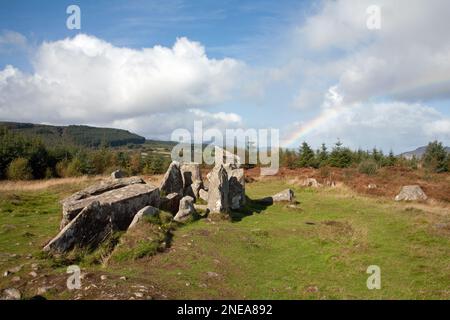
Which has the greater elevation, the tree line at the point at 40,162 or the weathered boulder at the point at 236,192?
the tree line at the point at 40,162

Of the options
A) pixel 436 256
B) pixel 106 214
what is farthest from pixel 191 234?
pixel 436 256

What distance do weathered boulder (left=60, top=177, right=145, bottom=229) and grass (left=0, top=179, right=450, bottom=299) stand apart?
127cm

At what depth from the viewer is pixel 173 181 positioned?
23.3 metres

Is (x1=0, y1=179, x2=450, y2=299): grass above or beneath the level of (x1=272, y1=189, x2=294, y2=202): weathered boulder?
beneath

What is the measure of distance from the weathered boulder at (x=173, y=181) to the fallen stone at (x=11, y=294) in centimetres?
1356

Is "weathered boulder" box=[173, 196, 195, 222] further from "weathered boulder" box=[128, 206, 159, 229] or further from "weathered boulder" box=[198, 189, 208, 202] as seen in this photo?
"weathered boulder" box=[198, 189, 208, 202]

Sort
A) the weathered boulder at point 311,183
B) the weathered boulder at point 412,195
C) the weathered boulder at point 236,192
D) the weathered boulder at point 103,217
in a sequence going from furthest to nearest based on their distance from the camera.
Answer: the weathered boulder at point 311,183
the weathered boulder at point 412,195
the weathered boulder at point 236,192
the weathered boulder at point 103,217

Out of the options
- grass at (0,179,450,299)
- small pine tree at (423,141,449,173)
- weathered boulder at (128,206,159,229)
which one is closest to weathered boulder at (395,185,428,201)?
grass at (0,179,450,299)

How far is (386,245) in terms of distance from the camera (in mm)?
14820

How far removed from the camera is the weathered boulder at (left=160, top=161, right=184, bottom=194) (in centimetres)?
2277

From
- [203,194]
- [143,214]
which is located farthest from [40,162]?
[143,214]

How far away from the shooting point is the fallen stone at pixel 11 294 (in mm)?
8829

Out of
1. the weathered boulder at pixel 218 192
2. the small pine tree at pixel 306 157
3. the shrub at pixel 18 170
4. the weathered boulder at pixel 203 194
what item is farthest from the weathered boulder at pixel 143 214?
the small pine tree at pixel 306 157

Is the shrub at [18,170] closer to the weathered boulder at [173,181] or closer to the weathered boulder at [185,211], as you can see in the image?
the weathered boulder at [173,181]
